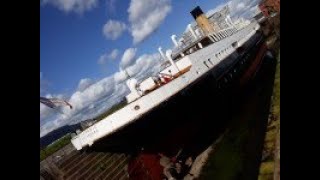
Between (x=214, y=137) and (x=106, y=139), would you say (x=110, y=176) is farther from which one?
(x=214, y=137)

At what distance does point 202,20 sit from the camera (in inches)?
1117

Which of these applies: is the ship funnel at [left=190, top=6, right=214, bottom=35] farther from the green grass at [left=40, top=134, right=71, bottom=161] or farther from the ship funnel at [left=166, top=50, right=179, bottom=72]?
the green grass at [left=40, top=134, right=71, bottom=161]

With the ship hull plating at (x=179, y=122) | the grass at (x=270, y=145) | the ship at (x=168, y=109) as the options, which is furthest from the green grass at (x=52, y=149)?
the grass at (x=270, y=145)

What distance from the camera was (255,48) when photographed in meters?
29.7

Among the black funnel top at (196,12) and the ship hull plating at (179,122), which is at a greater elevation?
the black funnel top at (196,12)

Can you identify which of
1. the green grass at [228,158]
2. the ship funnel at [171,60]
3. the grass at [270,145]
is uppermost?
the ship funnel at [171,60]

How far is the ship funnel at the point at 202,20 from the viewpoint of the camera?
28.4m

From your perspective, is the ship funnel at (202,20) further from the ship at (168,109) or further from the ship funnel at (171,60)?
the ship funnel at (171,60)

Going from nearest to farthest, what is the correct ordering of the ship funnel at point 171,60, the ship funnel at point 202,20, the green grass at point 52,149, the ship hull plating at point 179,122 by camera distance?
the ship hull plating at point 179,122 → the ship funnel at point 171,60 → the green grass at point 52,149 → the ship funnel at point 202,20

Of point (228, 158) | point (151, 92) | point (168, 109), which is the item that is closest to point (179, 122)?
point (168, 109)

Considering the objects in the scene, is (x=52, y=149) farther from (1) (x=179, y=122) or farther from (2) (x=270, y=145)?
(2) (x=270, y=145)

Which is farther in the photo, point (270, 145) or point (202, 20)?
point (202, 20)
